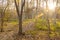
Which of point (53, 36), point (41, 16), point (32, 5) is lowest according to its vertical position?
point (53, 36)

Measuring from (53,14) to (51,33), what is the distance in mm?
7762

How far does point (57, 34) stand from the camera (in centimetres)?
1769

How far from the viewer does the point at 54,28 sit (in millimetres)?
→ 19500

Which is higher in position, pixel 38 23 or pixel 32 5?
pixel 32 5

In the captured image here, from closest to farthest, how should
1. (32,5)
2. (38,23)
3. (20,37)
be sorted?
(20,37) → (38,23) → (32,5)

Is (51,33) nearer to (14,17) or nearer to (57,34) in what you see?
(57,34)

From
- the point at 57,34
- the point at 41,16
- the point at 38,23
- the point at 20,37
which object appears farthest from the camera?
the point at 41,16

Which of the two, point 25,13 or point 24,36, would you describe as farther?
point 25,13

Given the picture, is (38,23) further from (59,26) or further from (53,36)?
(53,36)

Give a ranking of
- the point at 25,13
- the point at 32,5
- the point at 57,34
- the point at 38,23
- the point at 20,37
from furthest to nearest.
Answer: the point at 25,13 → the point at 32,5 → the point at 38,23 → the point at 57,34 → the point at 20,37

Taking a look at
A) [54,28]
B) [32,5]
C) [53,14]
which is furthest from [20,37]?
[32,5]

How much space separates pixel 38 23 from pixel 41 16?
85.0 inches

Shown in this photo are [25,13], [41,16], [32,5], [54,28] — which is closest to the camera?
[54,28]

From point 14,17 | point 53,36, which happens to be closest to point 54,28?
point 53,36
